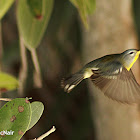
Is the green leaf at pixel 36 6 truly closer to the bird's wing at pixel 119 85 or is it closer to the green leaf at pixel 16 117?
the bird's wing at pixel 119 85

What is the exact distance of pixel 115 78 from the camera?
4.39ft

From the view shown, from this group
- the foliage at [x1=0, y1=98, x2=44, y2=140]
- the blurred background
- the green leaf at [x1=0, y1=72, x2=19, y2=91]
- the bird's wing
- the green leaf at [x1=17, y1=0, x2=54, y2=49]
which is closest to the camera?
the foliage at [x1=0, y1=98, x2=44, y2=140]

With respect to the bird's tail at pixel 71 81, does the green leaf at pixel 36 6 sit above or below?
above

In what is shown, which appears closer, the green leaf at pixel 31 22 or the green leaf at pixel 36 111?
the green leaf at pixel 36 111

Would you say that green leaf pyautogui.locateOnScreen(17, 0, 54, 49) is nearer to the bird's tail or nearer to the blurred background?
the bird's tail

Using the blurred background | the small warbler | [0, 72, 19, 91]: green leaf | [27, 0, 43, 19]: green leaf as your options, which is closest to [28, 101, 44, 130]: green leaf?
the small warbler

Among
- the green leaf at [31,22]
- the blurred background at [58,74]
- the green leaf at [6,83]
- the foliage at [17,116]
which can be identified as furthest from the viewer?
the blurred background at [58,74]

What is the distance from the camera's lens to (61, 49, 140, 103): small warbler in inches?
50.8

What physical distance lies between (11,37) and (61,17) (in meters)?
0.93

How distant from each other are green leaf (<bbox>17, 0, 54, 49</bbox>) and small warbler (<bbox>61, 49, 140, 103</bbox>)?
0.31 m

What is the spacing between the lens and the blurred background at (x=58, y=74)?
3621 millimetres

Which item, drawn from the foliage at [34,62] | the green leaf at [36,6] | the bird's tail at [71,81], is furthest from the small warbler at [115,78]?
the green leaf at [36,6]

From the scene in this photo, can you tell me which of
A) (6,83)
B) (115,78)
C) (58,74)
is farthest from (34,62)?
(58,74)

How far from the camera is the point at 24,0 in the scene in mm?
1618
